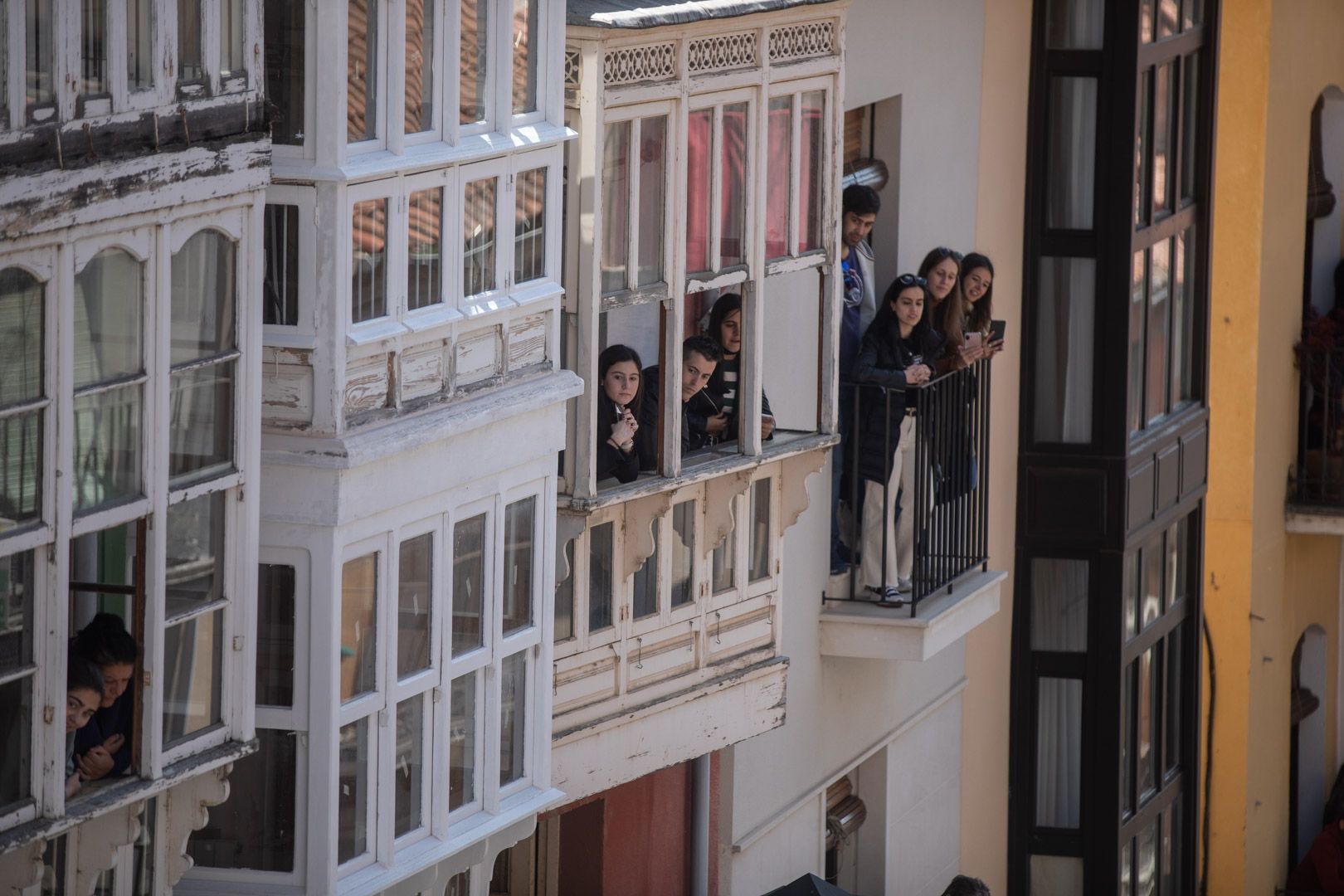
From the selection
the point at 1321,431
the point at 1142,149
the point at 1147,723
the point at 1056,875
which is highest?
the point at 1142,149

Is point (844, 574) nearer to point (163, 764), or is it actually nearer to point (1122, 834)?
point (1122, 834)

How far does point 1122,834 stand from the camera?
15523 mm

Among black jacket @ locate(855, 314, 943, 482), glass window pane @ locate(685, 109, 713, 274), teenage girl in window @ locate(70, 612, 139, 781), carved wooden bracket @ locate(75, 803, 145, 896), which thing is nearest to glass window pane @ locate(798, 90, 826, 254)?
glass window pane @ locate(685, 109, 713, 274)

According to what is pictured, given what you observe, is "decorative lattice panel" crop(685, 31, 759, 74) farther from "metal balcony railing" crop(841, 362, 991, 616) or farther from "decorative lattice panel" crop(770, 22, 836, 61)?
"metal balcony railing" crop(841, 362, 991, 616)

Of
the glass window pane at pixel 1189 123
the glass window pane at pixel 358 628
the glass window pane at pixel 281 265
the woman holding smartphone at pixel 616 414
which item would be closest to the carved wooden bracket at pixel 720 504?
the woman holding smartphone at pixel 616 414

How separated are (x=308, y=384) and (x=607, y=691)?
9.98ft

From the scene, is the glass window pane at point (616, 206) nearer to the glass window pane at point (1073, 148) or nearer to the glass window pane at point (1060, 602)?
the glass window pane at point (1073, 148)

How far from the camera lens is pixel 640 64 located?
943cm

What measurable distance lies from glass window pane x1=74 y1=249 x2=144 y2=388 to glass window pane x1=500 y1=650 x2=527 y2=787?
2336 mm

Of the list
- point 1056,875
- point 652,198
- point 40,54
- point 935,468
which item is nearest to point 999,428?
point 935,468

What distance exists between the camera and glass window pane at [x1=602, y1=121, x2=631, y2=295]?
9422 mm

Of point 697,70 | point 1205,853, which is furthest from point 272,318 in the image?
point 1205,853

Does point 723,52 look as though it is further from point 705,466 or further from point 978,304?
point 978,304

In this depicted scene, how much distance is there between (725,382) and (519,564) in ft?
7.08
